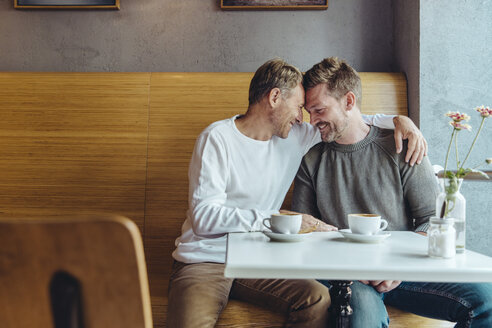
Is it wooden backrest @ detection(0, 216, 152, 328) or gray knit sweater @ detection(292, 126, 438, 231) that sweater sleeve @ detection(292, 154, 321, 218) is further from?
wooden backrest @ detection(0, 216, 152, 328)

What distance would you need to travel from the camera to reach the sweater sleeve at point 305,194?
181 cm

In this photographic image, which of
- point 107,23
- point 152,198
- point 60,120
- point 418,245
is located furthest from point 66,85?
point 418,245

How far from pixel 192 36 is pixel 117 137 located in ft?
2.23

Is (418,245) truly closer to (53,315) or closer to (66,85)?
(53,315)

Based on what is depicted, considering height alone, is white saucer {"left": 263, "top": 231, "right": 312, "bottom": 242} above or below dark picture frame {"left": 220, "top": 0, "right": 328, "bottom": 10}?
below

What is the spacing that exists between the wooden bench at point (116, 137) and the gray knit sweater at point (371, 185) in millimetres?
582

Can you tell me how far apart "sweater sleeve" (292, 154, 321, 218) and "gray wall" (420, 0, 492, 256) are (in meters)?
0.70

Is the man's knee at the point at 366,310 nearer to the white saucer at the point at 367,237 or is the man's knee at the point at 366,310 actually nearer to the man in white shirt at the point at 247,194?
the man in white shirt at the point at 247,194

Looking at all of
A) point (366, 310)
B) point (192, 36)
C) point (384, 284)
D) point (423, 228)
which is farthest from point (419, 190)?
point (192, 36)

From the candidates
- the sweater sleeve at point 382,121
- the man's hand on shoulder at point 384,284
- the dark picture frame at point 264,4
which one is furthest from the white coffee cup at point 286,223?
Answer: the dark picture frame at point 264,4

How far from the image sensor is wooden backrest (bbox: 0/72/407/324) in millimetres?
2209

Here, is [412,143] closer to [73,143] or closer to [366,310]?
[366,310]

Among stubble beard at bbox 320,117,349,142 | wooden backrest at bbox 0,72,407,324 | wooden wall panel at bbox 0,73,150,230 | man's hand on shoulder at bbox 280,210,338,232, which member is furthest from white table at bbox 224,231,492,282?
wooden wall panel at bbox 0,73,150,230

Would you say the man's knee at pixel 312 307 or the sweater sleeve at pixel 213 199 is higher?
the sweater sleeve at pixel 213 199
